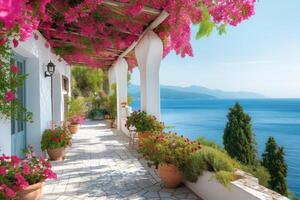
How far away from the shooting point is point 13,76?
321 cm

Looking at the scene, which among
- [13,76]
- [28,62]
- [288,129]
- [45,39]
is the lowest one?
[288,129]

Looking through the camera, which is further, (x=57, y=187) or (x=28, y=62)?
(x=28, y=62)

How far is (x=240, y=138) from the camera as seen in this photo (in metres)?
8.33

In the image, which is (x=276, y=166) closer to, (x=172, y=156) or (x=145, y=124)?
(x=145, y=124)

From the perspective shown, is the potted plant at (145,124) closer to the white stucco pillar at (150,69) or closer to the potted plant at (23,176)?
the white stucco pillar at (150,69)

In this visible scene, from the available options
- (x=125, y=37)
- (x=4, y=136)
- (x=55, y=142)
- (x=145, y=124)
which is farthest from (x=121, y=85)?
(x=4, y=136)

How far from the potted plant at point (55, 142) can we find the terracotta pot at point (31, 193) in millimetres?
2905

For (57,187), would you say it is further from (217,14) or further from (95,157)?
(217,14)

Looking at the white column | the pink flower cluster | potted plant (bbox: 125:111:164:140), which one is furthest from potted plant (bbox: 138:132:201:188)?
the white column

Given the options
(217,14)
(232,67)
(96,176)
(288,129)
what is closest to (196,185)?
(96,176)

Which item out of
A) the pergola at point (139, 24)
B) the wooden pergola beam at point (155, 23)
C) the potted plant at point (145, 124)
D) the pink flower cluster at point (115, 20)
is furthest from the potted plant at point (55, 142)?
the wooden pergola beam at point (155, 23)

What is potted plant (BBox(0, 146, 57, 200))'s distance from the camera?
3072 millimetres

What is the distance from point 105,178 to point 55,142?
1.80 m

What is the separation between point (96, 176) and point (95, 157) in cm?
168
